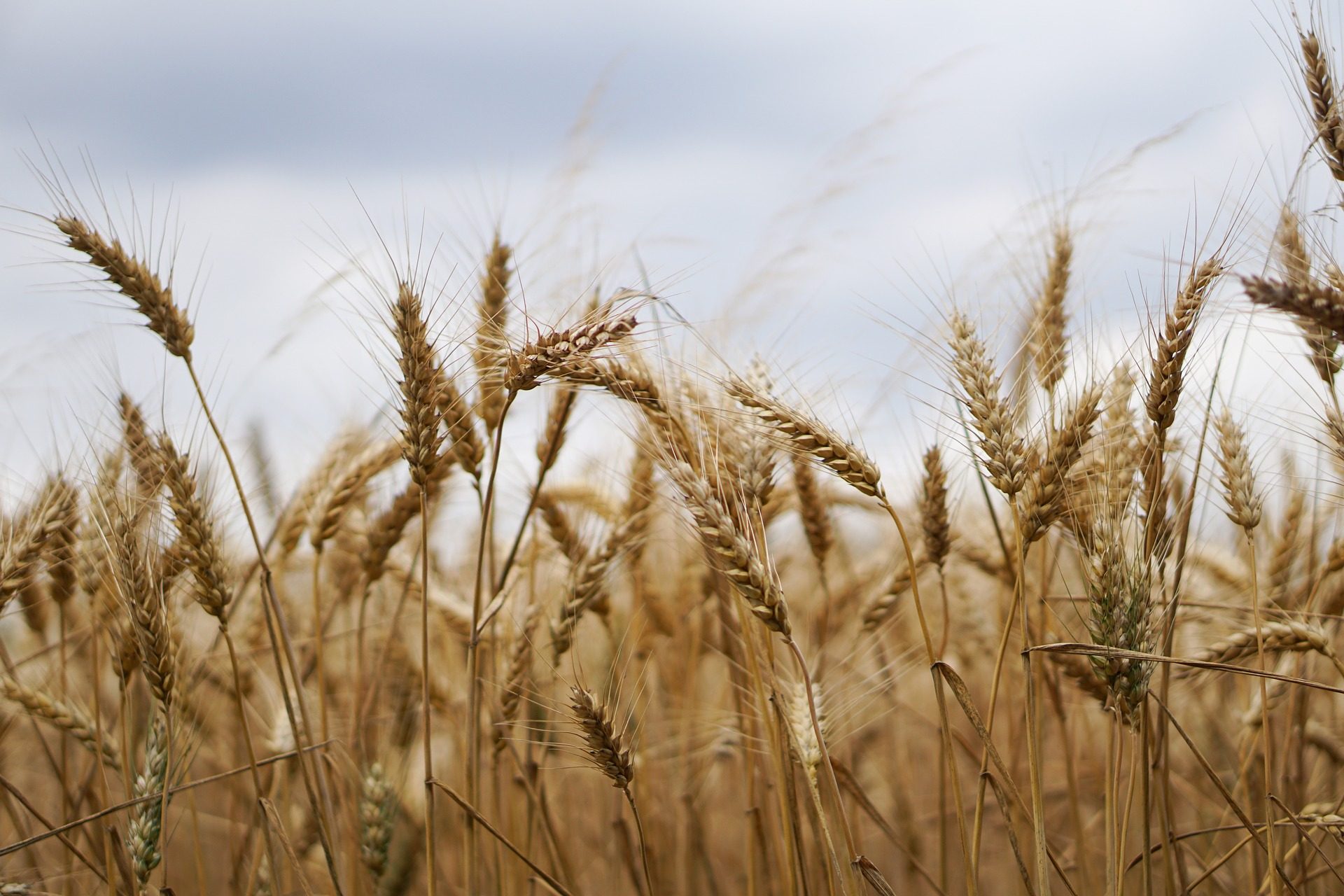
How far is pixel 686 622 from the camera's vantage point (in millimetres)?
3045

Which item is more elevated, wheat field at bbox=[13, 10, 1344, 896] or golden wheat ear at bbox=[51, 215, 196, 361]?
golden wheat ear at bbox=[51, 215, 196, 361]

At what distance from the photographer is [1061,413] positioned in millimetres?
1602

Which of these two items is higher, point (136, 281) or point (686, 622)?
point (136, 281)

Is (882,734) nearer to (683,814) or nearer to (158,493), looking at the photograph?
(683,814)

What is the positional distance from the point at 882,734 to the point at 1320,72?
2.63 metres

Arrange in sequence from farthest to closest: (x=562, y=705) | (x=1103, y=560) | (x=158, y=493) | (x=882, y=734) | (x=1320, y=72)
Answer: (x=882, y=734) < (x=158, y=493) < (x=1320, y=72) < (x=562, y=705) < (x=1103, y=560)

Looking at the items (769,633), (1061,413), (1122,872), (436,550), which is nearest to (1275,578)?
(1061,413)

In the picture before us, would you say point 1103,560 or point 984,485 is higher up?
point 984,485

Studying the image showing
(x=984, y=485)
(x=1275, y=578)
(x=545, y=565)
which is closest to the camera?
(x=984, y=485)

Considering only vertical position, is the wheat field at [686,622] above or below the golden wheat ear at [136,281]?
below

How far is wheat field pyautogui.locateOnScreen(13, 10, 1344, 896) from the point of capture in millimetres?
1479

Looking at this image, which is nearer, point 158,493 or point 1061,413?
point 1061,413

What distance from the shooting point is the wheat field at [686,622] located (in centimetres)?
148

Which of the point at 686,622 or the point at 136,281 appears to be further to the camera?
the point at 686,622
